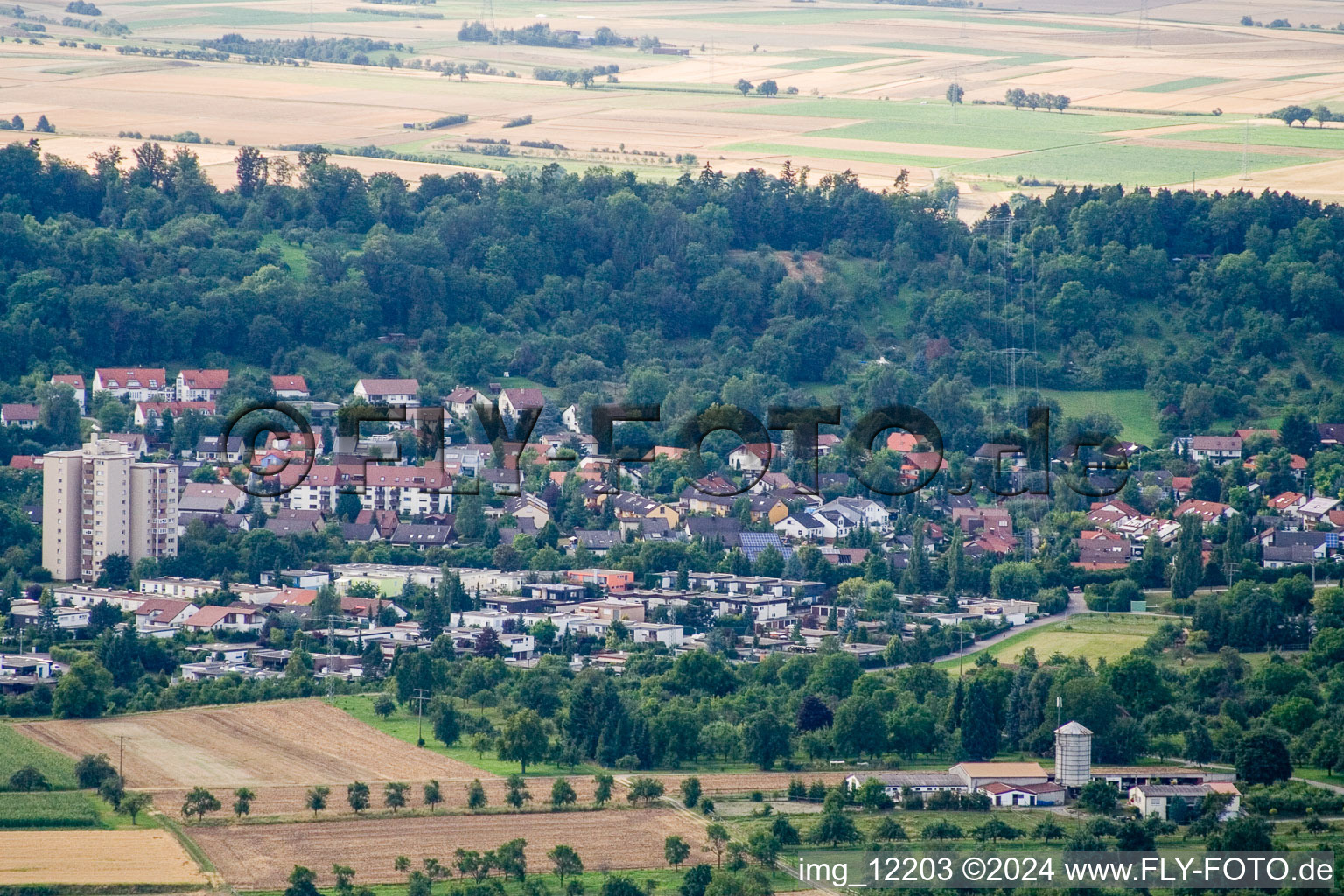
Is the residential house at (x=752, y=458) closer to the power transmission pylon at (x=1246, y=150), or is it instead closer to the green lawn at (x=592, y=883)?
the green lawn at (x=592, y=883)

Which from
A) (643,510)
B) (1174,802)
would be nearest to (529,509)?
(643,510)

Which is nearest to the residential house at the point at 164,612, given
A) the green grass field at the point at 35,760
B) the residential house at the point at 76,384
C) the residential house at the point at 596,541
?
the green grass field at the point at 35,760

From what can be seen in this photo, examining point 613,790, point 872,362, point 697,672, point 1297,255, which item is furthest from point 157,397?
point 1297,255

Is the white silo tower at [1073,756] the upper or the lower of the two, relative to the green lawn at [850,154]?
lower

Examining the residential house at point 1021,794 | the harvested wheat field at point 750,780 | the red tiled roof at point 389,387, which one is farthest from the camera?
the red tiled roof at point 389,387

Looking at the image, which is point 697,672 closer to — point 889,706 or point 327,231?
point 889,706

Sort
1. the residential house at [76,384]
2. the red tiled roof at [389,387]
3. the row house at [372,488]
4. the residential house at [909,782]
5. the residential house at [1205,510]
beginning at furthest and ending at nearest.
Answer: the red tiled roof at [389,387] → the residential house at [76,384] → the row house at [372,488] → the residential house at [1205,510] → the residential house at [909,782]

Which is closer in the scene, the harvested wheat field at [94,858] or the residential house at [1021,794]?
the harvested wheat field at [94,858]
